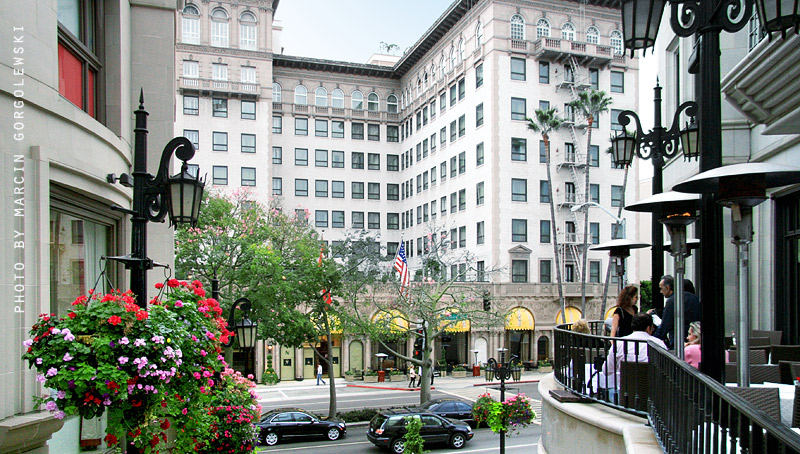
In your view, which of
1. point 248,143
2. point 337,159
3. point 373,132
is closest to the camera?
point 248,143

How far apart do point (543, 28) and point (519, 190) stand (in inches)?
522

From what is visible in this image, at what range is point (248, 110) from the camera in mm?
61875

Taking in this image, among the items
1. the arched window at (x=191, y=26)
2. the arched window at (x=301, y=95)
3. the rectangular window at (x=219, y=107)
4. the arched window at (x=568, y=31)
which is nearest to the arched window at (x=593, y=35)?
the arched window at (x=568, y=31)

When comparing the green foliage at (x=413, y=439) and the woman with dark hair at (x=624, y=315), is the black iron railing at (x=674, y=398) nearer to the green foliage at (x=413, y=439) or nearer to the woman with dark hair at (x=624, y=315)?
the woman with dark hair at (x=624, y=315)

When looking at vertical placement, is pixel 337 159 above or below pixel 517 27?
below

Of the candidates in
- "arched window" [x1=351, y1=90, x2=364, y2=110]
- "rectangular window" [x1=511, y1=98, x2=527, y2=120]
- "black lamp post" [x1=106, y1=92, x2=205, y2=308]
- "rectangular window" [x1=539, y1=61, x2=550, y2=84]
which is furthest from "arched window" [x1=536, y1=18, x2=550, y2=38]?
"black lamp post" [x1=106, y1=92, x2=205, y2=308]

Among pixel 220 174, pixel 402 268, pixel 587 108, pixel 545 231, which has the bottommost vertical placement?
pixel 402 268

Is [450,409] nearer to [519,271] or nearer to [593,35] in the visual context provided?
[519,271]

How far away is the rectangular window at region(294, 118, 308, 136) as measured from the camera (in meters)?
66.7

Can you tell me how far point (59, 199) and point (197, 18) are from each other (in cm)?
5725

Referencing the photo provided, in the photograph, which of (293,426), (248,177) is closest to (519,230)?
(248,177)

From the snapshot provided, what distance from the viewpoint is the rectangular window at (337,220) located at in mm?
67000

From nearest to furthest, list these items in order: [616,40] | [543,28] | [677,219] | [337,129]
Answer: [677,219] < [543,28] < [616,40] < [337,129]

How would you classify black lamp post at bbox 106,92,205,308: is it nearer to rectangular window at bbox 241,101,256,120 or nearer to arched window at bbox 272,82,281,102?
rectangular window at bbox 241,101,256,120
